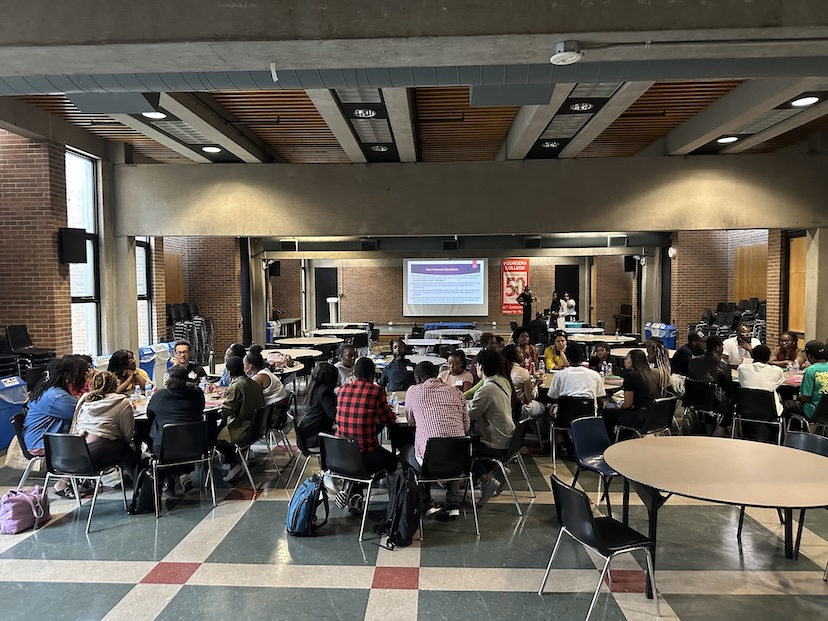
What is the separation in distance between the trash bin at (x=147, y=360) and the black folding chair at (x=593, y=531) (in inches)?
301

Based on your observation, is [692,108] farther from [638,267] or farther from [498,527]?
[638,267]

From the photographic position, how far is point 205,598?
3188 mm

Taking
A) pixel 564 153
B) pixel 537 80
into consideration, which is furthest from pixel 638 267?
pixel 537 80

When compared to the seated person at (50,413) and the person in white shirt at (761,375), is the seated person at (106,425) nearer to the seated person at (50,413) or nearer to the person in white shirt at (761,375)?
the seated person at (50,413)

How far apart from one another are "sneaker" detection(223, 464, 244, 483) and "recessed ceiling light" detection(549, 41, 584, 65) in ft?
14.2

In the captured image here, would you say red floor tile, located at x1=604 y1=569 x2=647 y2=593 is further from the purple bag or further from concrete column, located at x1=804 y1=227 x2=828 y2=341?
concrete column, located at x1=804 y1=227 x2=828 y2=341

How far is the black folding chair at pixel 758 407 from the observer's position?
17.8 ft

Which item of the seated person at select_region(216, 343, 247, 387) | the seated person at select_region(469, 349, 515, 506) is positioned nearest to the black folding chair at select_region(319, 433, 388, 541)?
the seated person at select_region(469, 349, 515, 506)

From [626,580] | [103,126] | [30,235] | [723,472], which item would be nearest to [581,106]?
[723,472]

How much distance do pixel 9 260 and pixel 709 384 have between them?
8604mm

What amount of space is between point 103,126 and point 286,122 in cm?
260

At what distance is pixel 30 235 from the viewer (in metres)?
7.12

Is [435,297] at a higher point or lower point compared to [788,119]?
lower

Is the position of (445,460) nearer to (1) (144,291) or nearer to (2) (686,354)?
(2) (686,354)
